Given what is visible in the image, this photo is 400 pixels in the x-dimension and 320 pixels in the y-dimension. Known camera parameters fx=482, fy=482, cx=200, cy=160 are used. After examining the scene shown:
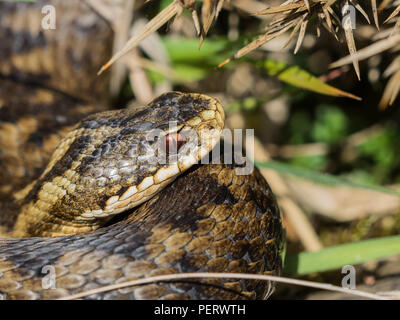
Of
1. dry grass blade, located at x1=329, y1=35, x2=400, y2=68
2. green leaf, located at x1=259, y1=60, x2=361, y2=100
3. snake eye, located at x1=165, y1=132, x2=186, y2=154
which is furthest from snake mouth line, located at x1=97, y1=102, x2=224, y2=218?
dry grass blade, located at x1=329, y1=35, x2=400, y2=68

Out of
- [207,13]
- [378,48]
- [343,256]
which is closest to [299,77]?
[378,48]

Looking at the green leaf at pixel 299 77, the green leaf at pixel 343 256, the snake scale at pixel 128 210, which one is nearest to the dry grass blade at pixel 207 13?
the snake scale at pixel 128 210

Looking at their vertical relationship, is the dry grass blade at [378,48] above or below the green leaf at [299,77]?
above

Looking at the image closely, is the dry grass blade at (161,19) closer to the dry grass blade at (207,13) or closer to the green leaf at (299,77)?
the dry grass blade at (207,13)

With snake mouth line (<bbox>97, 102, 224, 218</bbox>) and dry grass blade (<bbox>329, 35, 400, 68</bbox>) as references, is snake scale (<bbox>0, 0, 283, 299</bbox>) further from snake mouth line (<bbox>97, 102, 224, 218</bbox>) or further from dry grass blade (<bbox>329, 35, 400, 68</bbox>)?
dry grass blade (<bbox>329, 35, 400, 68</bbox>)

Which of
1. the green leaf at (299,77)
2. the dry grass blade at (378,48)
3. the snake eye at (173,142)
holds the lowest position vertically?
the snake eye at (173,142)

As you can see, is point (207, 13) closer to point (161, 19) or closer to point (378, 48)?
point (161, 19)
